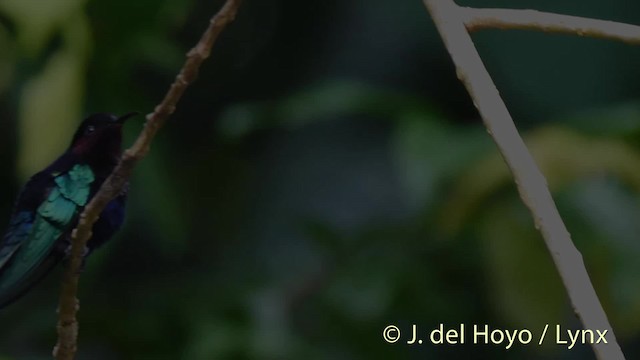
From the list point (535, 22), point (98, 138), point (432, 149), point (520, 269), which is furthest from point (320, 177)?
point (535, 22)

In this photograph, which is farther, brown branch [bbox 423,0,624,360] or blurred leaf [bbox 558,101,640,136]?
blurred leaf [bbox 558,101,640,136]

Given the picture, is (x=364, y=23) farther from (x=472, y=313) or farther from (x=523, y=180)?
(x=523, y=180)

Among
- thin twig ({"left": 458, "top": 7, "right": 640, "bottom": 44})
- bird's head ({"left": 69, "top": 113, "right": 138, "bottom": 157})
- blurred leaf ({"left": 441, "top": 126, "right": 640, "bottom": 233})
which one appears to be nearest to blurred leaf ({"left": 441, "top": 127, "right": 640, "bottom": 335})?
blurred leaf ({"left": 441, "top": 126, "right": 640, "bottom": 233})

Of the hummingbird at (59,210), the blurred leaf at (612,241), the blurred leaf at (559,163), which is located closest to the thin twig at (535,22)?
the hummingbird at (59,210)

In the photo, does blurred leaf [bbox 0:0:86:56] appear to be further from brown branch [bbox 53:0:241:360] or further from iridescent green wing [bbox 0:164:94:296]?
brown branch [bbox 53:0:241:360]

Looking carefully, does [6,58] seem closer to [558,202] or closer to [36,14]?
[36,14]

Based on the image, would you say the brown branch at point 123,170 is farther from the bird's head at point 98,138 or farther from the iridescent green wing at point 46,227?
the bird's head at point 98,138

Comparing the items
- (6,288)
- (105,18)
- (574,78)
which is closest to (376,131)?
(574,78)
